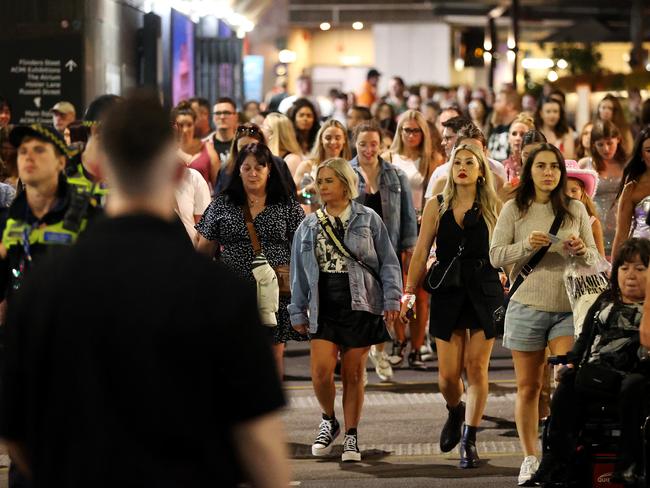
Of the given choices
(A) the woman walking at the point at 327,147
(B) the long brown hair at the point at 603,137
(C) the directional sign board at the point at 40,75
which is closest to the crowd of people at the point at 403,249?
(B) the long brown hair at the point at 603,137

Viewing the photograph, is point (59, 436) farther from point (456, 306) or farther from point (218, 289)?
point (456, 306)

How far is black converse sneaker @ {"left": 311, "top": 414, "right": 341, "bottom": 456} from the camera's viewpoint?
30.8ft

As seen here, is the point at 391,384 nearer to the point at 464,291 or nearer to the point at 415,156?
the point at 415,156

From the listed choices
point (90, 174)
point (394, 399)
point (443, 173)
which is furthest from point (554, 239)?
point (394, 399)

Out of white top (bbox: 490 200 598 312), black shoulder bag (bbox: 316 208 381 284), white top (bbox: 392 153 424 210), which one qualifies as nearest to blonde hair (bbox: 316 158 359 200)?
black shoulder bag (bbox: 316 208 381 284)

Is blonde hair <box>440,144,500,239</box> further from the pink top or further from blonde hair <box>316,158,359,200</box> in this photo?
the pink top

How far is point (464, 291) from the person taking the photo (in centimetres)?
912

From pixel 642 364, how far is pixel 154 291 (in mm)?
4156

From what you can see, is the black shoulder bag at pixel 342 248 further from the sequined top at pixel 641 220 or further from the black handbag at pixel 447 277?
the sequined top at pixel 641 220

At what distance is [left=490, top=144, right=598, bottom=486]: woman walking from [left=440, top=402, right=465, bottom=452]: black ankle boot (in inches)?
35.1

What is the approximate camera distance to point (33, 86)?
56.1 feet

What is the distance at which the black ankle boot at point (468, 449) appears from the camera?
8.97 m

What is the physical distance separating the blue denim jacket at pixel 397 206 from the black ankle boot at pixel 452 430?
247 cm

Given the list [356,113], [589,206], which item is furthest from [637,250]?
[356,113]
